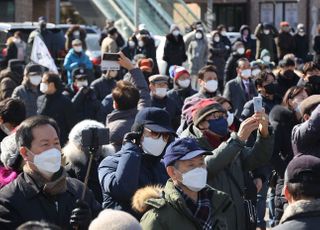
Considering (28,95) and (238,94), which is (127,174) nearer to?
(28,95)

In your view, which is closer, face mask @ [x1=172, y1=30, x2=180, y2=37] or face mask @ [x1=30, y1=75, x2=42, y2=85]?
face mask @ [x1=30, y1=75, x2=42, y2=85]

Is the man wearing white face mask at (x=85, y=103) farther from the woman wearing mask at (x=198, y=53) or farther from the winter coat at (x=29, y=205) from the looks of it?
the woman wearing mask at (x=198, y=53)

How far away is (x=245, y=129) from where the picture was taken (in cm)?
715

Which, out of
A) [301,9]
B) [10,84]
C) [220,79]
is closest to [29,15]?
[301,9]

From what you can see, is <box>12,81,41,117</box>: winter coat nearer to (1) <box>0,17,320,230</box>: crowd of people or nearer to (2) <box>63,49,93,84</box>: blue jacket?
(1) <box>0,17,320,230</box>: crowd of people

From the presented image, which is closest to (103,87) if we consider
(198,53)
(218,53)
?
(198,53)

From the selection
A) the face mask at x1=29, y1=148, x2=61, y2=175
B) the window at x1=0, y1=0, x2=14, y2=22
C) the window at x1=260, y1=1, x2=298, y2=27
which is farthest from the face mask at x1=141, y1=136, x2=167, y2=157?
the window at x1=260, y1=1, x2=298, y2=27

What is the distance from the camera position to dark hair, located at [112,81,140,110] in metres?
8.88

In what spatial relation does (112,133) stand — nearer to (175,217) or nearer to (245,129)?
(245,129)

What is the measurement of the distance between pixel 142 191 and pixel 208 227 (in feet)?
1.51

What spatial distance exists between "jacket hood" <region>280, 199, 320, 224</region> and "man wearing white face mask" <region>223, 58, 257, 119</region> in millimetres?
8069

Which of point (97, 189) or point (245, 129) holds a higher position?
point (245, 129)

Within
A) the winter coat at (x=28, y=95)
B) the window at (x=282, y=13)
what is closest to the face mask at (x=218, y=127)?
the winter coat at (x=28, y=95)

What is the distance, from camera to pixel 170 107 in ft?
39.9
